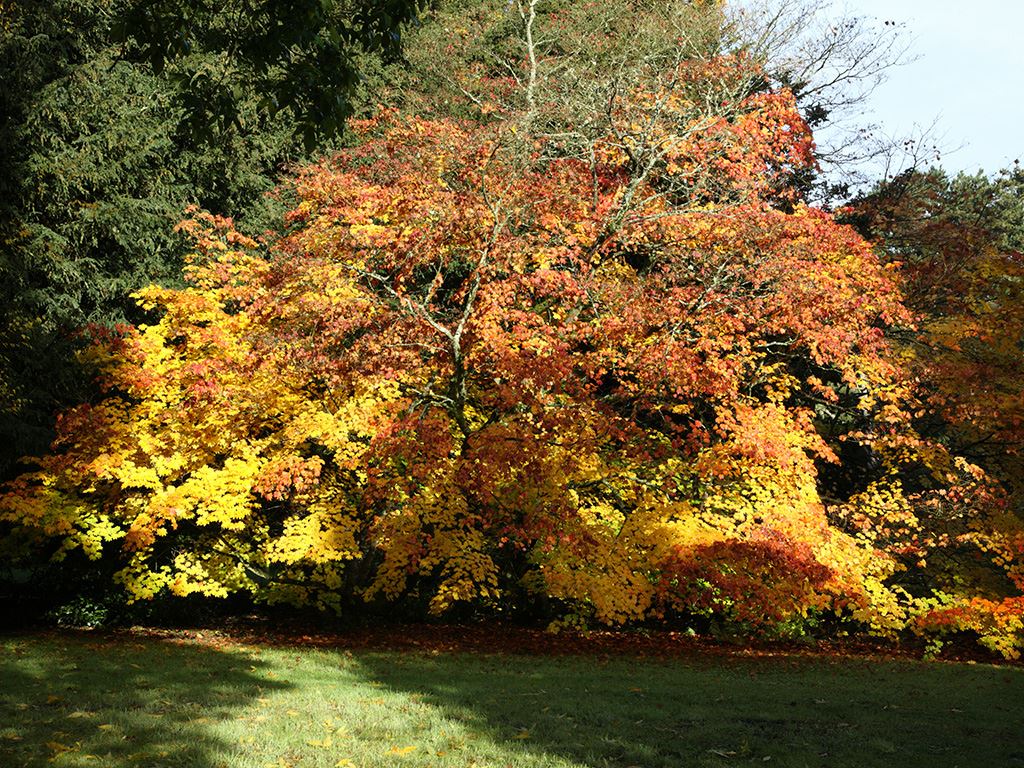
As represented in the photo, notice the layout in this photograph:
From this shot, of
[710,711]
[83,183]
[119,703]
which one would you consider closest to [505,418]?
[710,711]

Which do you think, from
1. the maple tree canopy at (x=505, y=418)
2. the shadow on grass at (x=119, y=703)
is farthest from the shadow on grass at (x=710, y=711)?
the shadow on grass at (x=119, y=703)

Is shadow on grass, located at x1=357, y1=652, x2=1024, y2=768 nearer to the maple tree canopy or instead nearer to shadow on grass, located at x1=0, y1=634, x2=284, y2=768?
the maple tree canopy

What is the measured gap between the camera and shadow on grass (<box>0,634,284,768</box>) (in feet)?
17.3

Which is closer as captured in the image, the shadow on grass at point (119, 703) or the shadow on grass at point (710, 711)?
the shadow on grass at point (119, 703)

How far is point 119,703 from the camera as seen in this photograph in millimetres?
6969

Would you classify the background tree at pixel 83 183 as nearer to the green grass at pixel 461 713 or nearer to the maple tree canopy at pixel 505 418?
the maple tree canopy at pixel 505 418

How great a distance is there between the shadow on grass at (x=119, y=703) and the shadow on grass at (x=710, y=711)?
5.50 ft

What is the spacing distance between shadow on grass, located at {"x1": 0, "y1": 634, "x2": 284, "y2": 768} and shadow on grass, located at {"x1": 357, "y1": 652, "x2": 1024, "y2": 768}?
1.68 metres

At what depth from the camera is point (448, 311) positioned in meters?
14.4

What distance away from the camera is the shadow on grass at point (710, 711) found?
6.12 m

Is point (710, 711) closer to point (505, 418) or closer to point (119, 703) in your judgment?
point (119, 703)

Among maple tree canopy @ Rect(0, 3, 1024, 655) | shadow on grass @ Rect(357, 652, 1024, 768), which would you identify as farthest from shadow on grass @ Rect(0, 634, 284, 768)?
maple tree canopy @ Rect(0, 3, 1024, 655)

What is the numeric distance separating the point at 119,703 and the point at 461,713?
270cm

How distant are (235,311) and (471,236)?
6213 mm
